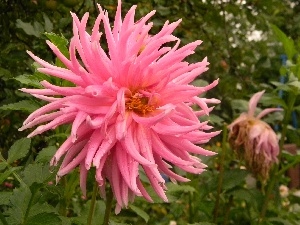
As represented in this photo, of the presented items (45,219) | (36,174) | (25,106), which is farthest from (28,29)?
(45,219)

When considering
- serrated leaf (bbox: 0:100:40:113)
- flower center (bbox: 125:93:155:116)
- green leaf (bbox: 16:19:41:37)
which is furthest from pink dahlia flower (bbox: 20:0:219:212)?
green leaf (bbox: 16:19:41:37)

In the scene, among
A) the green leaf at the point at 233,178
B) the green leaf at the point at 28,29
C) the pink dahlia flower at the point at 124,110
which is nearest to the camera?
the pink dahlia flower at the point at 124,110

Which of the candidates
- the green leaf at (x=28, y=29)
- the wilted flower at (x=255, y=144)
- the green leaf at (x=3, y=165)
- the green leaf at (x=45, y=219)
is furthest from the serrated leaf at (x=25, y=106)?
the wilted flower at (x=255, y=144)

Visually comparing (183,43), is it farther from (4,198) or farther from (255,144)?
(4,198)

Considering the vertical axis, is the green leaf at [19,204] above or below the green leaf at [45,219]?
above

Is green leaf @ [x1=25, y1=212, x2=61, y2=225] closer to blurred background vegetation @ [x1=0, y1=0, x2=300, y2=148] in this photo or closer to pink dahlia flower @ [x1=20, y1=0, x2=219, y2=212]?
pink dahlia flower @ [x1=20, y1=0, x2=219, y2=212]

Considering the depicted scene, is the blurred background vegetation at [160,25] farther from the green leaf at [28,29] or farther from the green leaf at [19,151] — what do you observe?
the green leaf at [19,151]

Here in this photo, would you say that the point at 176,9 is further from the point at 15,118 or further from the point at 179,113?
the point at 179,113
